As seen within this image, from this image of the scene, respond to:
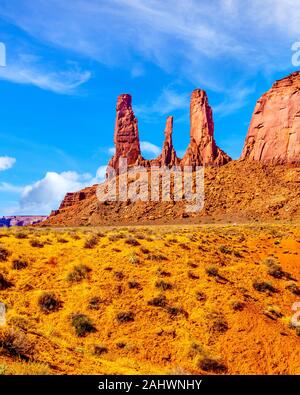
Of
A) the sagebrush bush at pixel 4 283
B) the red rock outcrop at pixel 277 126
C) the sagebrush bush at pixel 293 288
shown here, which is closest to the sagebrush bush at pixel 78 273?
the sagebrush bush at pixel 4 283

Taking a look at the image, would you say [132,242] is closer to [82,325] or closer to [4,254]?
[4,254]

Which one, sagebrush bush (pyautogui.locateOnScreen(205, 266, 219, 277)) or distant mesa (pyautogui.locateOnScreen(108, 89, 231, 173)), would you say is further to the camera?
distant mesa (pyautogui.locateOnScreen(108, 89, 231, 173))

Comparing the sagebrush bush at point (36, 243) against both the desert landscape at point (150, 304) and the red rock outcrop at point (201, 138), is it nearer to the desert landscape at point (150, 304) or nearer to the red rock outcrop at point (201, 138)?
the desert landscape at point (150, 304)

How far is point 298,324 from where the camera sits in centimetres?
1725

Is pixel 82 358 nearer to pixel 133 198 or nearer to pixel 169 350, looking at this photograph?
pixel 169 350

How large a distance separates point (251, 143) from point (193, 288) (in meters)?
81.9

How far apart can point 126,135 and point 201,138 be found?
99.3 feet

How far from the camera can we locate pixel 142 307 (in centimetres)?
1741

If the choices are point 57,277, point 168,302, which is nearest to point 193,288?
point 168,302

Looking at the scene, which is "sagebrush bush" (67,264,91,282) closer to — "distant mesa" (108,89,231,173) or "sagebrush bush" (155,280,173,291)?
"sagebrush bush" (155,280,173,291)

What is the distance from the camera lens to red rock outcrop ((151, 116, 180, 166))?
110 m

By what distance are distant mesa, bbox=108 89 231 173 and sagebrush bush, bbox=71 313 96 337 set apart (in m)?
82.0

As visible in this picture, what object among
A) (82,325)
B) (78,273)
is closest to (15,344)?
(82,325)

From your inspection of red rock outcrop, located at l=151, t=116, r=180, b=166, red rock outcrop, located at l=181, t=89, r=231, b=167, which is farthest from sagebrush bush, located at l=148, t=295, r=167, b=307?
red rock outcrop, located at l=151, t=116, r=180, b=166
